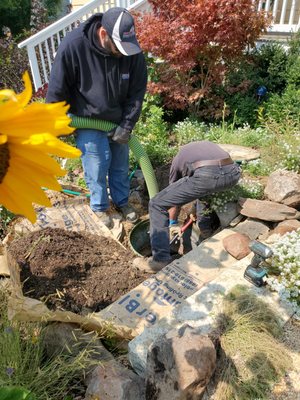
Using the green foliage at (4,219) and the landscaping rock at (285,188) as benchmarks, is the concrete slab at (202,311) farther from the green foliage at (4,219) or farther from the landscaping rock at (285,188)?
the green foliage at (4,219)

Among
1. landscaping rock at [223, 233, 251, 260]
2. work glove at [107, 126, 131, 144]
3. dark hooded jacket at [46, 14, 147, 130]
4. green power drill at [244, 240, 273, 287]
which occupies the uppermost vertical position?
dark hooded jacket at [46, 14, 147, 130]

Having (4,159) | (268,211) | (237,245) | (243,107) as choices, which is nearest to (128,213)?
(237,245)

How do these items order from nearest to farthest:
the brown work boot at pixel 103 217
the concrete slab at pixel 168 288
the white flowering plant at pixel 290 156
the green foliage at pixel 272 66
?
the concrete slab at pixel 168 288 → the brown work boot at pixel 103 217 → the white flowering plant at pixel 290 156 → the green foliage at pixel 272 66

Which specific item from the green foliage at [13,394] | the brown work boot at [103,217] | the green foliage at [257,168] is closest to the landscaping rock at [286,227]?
the green foliage at [257,168]

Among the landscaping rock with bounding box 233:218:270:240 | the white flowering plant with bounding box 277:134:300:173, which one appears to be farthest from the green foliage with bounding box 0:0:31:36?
the landscaping rock with bounding box 233:218:270:240

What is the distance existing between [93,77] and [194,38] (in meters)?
2.35

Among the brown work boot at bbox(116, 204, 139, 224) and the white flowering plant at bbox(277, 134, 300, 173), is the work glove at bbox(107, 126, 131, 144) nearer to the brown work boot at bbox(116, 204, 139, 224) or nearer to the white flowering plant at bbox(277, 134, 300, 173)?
the brown work boot at bbox(116, 204, 139, 224)

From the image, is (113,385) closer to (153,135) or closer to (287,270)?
→ (287,270)

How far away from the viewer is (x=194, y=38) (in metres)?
5.04

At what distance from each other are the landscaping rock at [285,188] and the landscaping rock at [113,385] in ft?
8.31

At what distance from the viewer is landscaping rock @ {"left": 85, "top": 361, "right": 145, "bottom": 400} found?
1927 millimetres

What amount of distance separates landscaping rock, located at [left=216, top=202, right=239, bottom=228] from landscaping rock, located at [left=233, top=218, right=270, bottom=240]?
0.19 meters

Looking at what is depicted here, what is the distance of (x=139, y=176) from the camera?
5.03 metres

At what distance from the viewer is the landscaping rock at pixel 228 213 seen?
13.0 feet
